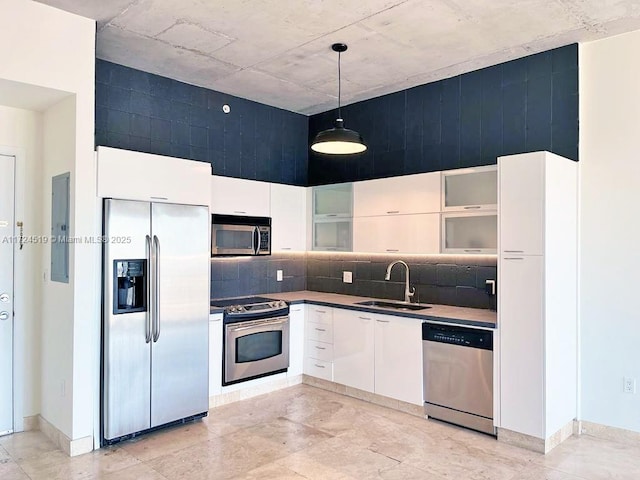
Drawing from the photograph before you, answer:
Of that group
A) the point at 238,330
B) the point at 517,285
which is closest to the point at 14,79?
the point at 238,330

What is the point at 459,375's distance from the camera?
13.1ft

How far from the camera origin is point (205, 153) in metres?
5.13

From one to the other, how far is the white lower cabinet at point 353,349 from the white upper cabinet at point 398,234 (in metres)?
0.75

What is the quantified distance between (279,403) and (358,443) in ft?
3.73

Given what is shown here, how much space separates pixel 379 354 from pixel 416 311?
543 millimetres

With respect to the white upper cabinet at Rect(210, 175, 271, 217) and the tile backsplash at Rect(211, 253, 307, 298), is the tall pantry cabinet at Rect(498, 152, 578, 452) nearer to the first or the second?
the white upper cabinet at Rect(210, 175, 271, 217)

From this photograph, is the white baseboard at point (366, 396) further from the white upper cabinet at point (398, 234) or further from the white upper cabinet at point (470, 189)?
the white upper cabinet at point (470, 189)

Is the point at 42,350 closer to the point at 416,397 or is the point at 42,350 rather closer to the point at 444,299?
the point at 416,397

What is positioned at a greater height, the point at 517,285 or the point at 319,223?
the point at 319,223

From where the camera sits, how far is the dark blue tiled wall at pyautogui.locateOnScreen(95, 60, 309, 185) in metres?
4.45

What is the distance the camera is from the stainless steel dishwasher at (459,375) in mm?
3836

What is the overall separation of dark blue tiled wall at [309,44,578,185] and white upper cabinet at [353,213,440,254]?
0.61m

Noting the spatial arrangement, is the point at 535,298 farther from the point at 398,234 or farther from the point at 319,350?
the point at 319,350

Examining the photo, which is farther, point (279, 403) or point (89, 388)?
point (279, 403)
